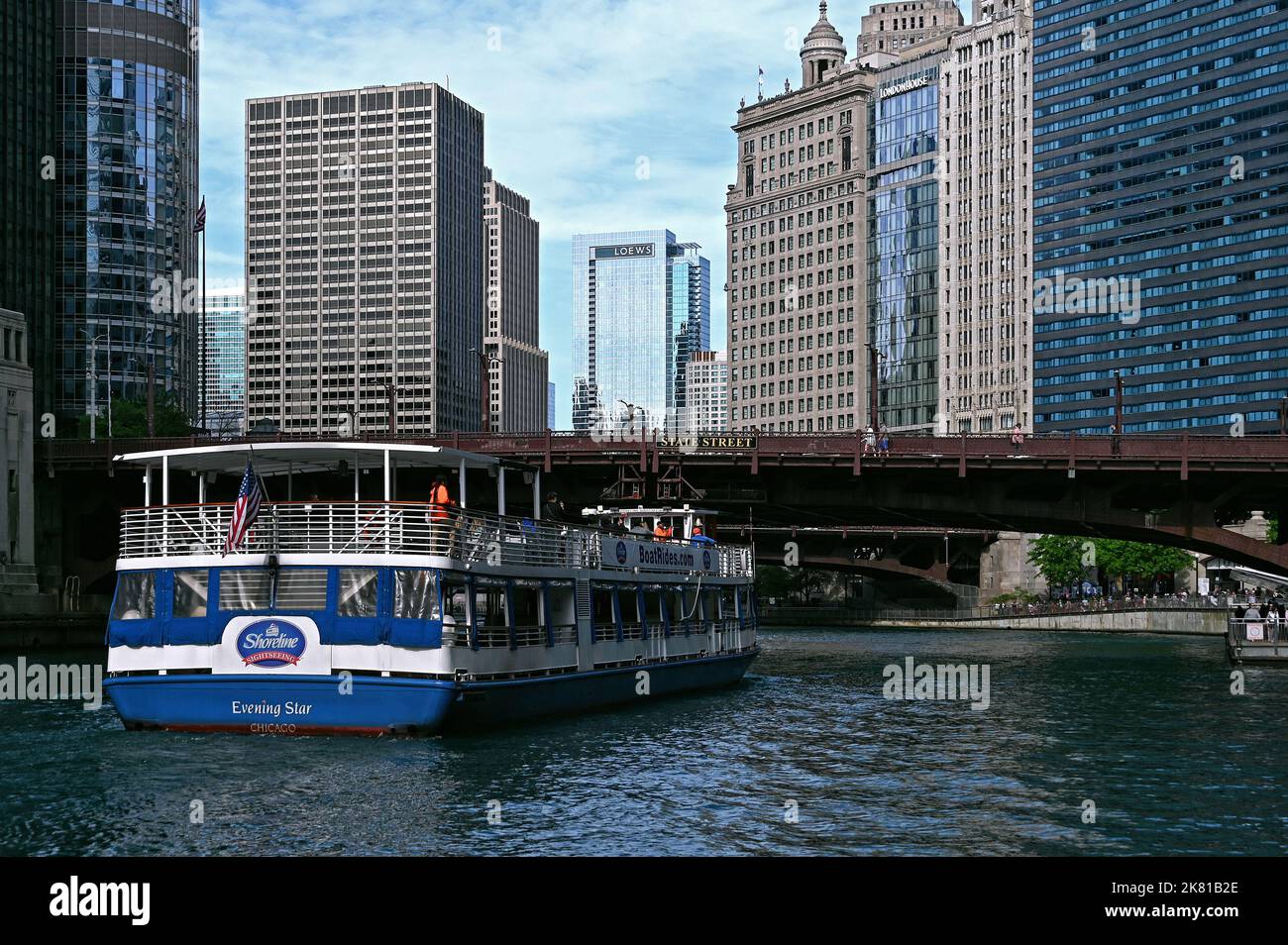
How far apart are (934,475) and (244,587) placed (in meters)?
44.9

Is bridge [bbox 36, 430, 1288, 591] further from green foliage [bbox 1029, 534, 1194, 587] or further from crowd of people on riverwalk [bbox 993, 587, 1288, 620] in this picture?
green foliage [bbox 1029, 534, 1194, 587]

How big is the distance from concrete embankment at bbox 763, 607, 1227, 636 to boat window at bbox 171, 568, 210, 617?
313 ft

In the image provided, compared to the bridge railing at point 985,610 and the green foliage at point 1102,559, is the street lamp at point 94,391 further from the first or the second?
the green foliage at point 1102,559

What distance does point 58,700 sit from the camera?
149ft

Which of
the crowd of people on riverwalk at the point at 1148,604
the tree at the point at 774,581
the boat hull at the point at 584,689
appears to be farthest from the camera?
the tree at the point at 774,581

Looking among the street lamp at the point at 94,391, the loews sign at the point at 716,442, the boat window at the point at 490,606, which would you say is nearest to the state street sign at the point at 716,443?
the loews sign at the point at 716,442

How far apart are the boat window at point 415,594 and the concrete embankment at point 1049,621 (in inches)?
3685

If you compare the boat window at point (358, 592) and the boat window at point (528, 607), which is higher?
the boat window at point (358, 592)

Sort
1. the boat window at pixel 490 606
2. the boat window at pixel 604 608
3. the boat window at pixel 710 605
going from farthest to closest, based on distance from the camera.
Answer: the boat window at pixel 710 605, the boat window at pixel 604 608, the boat window at pixel 490 606

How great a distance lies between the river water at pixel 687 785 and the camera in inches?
946

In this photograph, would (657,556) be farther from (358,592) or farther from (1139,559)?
(1139,559)
